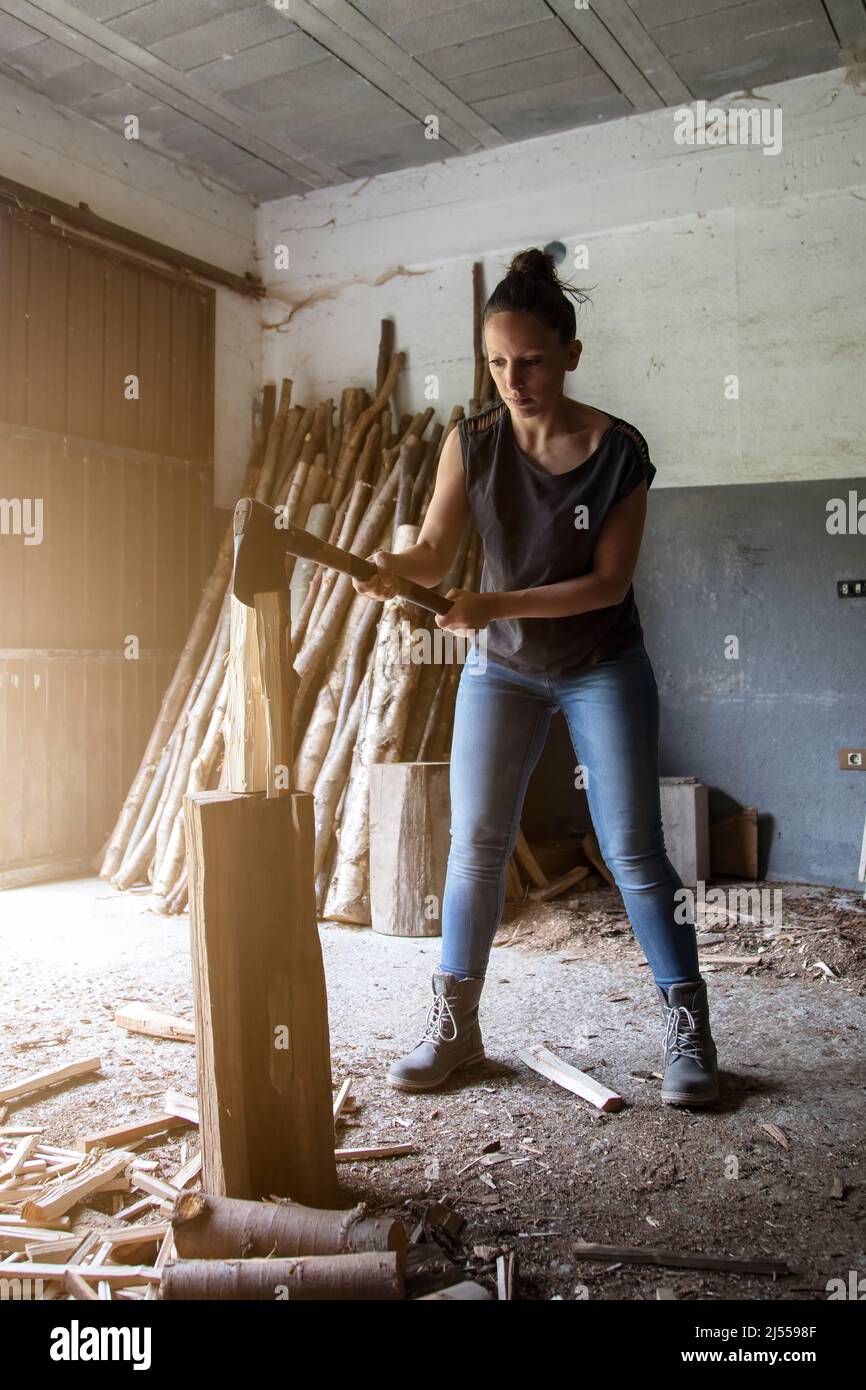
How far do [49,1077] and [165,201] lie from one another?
5155 mm

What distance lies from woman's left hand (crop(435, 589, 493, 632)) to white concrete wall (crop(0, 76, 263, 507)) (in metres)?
4.21

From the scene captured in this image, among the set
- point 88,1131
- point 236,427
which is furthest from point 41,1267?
point 236,427

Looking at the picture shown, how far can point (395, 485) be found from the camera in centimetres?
566

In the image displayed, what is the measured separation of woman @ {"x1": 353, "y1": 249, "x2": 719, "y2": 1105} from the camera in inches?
99.5

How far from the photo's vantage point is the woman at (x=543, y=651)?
8.29ft

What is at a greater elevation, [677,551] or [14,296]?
[14,296]

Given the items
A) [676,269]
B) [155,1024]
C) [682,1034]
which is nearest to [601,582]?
[682,1034]

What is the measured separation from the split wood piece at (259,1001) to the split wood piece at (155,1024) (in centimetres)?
106

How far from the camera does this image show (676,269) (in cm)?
545

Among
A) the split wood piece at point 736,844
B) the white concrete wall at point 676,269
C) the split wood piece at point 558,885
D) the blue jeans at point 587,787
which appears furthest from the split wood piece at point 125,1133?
the white concrete wall at point 676,269

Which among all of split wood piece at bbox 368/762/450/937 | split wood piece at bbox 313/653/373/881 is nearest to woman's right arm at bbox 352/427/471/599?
split wood piece at bbox 368/762/450/937

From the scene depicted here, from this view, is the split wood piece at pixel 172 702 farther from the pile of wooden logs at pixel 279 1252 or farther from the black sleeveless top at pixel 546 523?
the pile of wooden logs at pixel 279 1252
